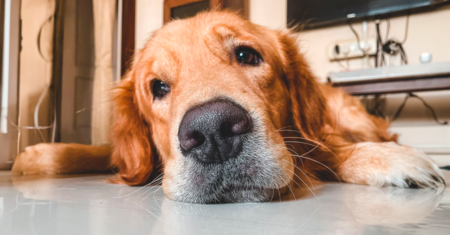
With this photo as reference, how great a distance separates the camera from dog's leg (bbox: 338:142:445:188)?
1449mm

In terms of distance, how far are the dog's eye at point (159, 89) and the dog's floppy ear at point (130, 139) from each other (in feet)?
0.88

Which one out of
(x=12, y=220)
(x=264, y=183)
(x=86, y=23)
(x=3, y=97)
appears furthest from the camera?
(x=86, y=23)

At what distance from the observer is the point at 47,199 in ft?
4.05

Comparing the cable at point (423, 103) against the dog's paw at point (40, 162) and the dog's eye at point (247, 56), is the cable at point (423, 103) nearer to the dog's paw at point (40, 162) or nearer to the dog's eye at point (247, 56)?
the dog's eye at point (247, 56)

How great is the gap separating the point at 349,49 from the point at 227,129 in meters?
3.36

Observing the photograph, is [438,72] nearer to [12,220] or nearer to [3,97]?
[12,220]

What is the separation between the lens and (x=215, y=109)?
3.32 feet

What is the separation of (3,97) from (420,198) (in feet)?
10.5

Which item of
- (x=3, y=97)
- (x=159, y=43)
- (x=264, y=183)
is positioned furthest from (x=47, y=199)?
(x=3, y=97)

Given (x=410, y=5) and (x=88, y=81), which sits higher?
(x=410, y=5)

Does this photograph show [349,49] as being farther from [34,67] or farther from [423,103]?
[34,67]

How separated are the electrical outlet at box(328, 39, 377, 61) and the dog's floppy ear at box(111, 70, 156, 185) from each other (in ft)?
9.10

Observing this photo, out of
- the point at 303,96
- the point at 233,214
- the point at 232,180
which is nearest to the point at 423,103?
the point at 303,96

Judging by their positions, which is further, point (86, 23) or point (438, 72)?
point (86, 23)
